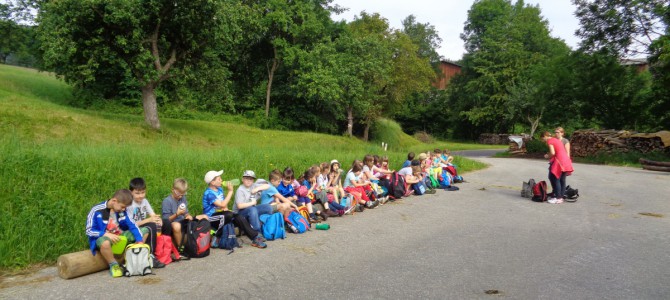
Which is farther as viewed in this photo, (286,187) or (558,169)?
(558,169)

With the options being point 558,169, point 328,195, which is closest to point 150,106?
point 328,195

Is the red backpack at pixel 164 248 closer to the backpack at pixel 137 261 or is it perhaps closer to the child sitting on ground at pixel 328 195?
the backpack at pixel 137 261

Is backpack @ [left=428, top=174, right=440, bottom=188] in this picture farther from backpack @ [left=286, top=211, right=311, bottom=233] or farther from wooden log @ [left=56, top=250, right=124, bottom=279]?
wooden log @ [left=56, top=250, right=124, bottom=279]

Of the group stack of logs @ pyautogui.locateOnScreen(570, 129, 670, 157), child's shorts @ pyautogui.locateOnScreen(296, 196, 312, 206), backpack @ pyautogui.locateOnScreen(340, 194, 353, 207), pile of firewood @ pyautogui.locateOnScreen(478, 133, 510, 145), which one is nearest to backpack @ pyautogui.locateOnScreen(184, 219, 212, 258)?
child's shorts @ pyautogui.locateOnScreen(296, 196, 312, 206)

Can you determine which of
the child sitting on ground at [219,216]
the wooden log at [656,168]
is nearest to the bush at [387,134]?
the wooden log at [656,168]

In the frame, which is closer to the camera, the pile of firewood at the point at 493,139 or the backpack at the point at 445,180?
the backpack at the point at 445,180

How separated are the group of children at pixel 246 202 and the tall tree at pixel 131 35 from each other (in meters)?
12.9

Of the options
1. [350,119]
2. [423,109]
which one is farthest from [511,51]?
[350,119]

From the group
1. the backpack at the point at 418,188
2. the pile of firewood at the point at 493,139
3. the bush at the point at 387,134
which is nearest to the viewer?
the backpack at the point at 418,188

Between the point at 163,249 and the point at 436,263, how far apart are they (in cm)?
382

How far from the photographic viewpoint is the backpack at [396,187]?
13.0m

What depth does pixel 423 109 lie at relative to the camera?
64062mm

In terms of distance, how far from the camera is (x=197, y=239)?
6.87 meters

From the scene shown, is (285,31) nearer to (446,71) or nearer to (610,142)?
(610,142)
